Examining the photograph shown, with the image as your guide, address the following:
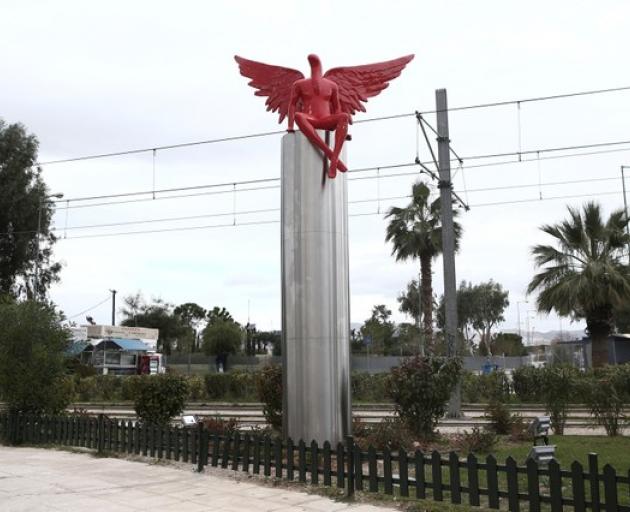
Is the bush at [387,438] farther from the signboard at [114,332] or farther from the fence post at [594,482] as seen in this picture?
the signboard at [114,332]

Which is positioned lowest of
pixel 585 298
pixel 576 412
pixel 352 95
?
pixel 576 412

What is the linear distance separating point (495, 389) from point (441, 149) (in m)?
11.0

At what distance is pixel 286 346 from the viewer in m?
11.3

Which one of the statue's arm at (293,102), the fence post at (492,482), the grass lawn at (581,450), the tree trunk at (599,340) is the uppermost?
the statue's arm at (293,102)

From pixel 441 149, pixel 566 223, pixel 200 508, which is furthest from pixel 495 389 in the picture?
pixel 200 508

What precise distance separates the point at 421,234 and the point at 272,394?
21.6 metres

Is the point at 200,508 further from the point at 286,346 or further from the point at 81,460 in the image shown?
the point at 81,460

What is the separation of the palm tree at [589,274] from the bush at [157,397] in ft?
52.5

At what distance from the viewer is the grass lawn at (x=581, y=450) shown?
10.6 metres

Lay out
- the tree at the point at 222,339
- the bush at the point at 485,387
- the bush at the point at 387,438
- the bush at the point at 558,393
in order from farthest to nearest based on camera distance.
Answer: the tree at the point at 222,339 < the bush at the point at 485,387 < the bush at the point at 558,393 < the bush at the point at 387,438

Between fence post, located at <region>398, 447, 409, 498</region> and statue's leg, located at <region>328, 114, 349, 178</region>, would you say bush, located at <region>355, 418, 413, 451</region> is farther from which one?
statue's leg, located at <region>328, 114, 349, 178</region>

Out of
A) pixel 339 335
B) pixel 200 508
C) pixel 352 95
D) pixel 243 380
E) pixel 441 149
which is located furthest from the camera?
pixel 243 380

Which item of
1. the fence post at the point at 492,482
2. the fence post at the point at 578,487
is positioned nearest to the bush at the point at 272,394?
the fence post at the point at 492,482

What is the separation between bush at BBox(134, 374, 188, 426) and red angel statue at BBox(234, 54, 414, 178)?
7.17m
